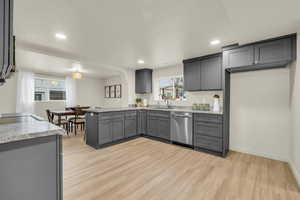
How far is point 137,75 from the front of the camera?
4.88m

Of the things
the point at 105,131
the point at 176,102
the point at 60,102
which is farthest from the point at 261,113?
the point at 60,102

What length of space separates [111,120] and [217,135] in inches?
99.1

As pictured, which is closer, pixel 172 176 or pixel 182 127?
pixel 172 176

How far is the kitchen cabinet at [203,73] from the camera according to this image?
3061mm

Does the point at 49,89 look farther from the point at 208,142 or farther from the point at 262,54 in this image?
the point at 262,54

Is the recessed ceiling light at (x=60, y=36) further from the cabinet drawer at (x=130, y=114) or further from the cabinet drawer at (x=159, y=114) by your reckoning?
the cabinet drawer at (x=159, y=114)

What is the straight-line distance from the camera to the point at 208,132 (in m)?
2.88

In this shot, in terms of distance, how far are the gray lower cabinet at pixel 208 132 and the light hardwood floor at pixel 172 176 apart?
0.69 feet

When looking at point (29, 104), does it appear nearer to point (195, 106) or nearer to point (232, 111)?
point (195, 106)

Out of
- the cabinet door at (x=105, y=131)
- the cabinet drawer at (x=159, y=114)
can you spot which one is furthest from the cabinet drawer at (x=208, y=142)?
the cabinet door at (x=105, y=131)

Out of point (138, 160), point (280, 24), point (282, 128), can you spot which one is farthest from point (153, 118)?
point (280, 24)

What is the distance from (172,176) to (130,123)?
2140 millimetres

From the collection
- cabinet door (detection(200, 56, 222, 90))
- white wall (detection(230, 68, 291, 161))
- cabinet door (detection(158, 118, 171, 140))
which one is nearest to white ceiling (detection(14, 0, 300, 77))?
cabinet door (detection(200, 56, 222, 90))

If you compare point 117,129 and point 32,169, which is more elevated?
point 32,169
